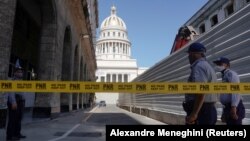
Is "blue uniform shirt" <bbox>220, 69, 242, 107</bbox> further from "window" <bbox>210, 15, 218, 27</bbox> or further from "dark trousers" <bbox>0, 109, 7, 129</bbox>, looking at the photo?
"window" <bbox>210, 15, 218, 27</bbox>

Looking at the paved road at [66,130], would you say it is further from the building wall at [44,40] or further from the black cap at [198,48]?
the black cap at [198,48]

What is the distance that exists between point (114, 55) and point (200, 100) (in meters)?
120

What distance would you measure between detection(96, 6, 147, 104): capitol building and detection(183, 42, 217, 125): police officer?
99374mm

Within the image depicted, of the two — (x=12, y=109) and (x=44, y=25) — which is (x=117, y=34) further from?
(x=12, y=109)

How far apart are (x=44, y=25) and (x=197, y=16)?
62.5 ft

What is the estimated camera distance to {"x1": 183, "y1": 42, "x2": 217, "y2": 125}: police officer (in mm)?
4141

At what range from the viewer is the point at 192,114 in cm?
411

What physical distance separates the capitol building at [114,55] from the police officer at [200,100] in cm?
9937

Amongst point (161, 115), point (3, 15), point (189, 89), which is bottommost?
point (161, 115)

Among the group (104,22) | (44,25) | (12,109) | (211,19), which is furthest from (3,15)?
(104,22)

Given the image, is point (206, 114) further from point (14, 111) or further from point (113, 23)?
point (113, 23)

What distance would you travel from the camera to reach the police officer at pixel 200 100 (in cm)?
414

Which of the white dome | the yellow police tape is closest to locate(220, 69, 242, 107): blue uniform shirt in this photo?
the yellow police tape

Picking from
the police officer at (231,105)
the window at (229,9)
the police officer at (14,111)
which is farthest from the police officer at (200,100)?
the window at (229,9)
